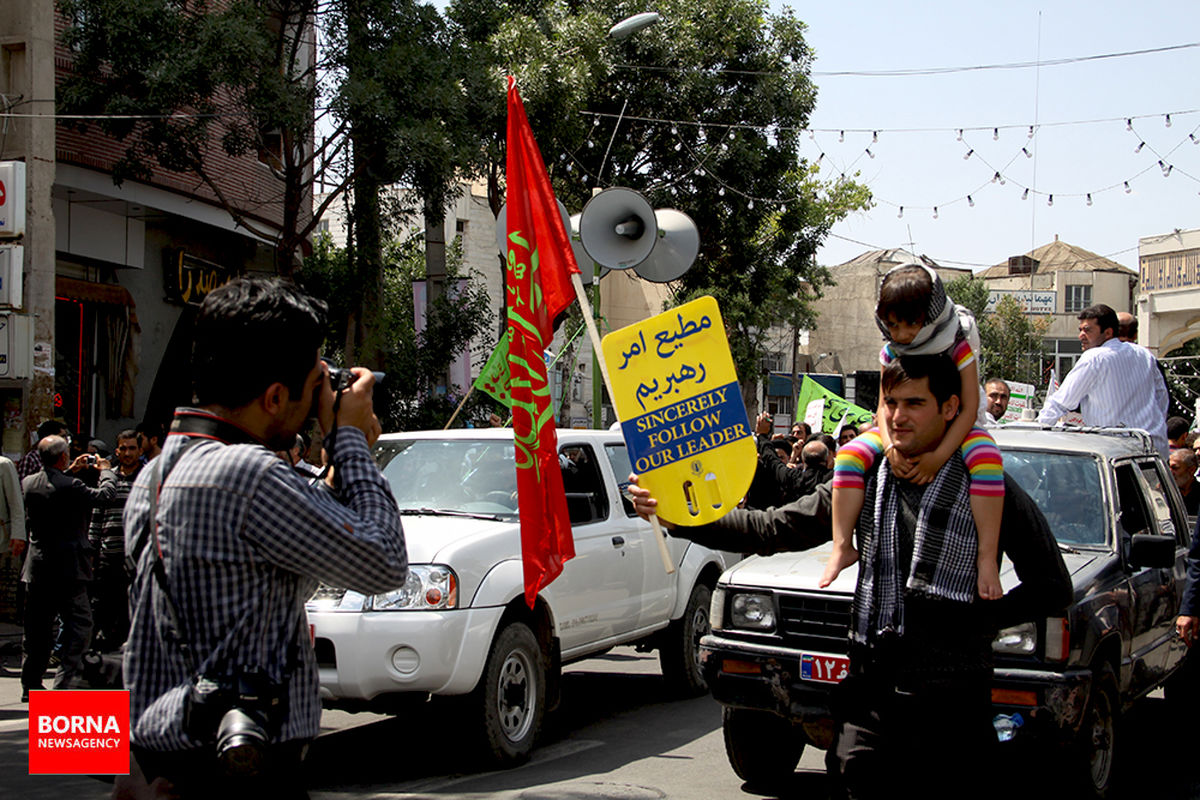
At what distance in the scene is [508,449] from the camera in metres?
7.78

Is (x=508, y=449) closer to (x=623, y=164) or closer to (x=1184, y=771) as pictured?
(x=1184, y=771)

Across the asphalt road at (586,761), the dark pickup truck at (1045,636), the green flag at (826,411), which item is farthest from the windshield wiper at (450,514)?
the green flag at (826,411)

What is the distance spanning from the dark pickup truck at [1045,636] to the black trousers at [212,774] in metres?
3.48

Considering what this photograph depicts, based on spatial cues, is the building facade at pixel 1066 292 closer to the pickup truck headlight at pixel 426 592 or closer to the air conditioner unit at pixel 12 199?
the air conditioner unit at pixel 12 199

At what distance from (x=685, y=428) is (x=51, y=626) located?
6745 millimetres

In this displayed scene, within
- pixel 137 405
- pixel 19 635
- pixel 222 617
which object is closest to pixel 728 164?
pixel 137 405

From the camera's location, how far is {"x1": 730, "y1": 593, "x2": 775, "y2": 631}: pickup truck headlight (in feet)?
19.2

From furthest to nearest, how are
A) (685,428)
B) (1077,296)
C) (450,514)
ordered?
(1077,296) → (450,514) → (685,428)

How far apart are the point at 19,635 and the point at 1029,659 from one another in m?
9.51

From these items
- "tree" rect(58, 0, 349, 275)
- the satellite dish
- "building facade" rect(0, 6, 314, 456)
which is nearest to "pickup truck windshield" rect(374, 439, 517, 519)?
the satellite dish

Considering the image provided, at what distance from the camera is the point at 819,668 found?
557cm

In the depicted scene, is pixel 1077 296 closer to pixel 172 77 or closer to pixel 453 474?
pixel 172 77

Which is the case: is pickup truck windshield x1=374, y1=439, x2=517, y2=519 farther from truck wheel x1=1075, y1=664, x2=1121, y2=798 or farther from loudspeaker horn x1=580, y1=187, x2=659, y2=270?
truck wheel x1=1075, y1=664, x2=1121, y2=798

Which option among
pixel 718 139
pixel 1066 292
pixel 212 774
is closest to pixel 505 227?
pixel 212 774
